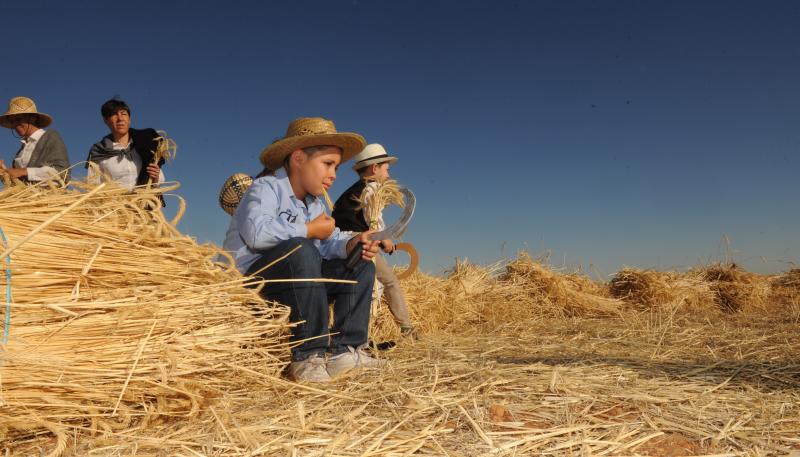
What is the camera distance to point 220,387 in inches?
90.0

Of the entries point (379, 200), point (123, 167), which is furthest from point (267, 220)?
point (123, 167)

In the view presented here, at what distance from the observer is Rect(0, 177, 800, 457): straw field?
1791 millimetres

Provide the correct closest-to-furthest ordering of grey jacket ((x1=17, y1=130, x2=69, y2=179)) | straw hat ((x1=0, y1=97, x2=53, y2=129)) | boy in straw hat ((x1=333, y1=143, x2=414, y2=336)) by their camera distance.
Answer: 1. boy in straw hat ((x1=333, y1=143, x2=414, y2=336))
2. grey jacket ((x1=17, y1=130, x2=69, y2=179))
3. straw hat ((x1=0, y1=97, x2=53, y2=129))

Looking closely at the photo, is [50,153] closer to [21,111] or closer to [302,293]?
[21,111]

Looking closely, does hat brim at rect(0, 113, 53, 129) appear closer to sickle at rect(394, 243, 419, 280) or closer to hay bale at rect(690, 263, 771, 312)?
sickle at rect(394, 243, 419, 280)

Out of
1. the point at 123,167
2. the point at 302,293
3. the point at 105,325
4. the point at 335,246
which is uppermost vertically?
the point at 123,167

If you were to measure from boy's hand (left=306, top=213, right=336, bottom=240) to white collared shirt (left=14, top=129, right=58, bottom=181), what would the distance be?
9.53ft

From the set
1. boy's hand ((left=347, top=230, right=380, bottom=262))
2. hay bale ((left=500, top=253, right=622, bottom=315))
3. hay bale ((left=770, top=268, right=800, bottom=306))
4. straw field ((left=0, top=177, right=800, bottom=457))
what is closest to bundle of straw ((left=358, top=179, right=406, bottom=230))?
boy's hand ((left=347, top=230, right=380, bottom=262))

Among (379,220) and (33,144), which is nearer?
(379,220)

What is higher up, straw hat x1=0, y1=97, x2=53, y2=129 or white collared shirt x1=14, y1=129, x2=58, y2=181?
straw hat x1=0, y1=97, x2=53, y2=129

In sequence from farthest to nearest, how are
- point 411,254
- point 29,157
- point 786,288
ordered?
point 786,288, point 29,157, point 411,254

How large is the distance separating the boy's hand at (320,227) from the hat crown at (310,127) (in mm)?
516

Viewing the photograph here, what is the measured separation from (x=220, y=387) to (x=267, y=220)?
2.97 feet

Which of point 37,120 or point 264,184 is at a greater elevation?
point 37,120
